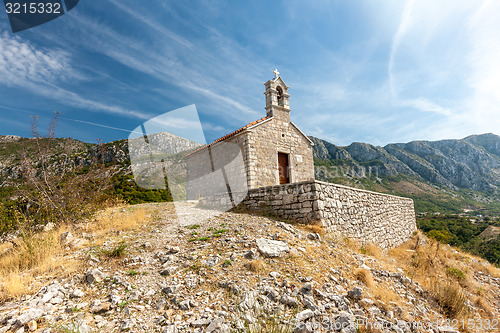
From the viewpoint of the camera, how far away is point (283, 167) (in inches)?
564

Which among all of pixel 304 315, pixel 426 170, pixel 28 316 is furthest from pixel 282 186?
pixel 426 170

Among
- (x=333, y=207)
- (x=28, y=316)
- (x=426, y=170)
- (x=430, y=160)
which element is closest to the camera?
(x=28, y=316)

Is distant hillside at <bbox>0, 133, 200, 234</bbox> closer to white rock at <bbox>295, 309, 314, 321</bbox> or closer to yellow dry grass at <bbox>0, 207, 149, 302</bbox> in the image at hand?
yellow dry grass at <bbox>0, 207, 149, 302</bbox>

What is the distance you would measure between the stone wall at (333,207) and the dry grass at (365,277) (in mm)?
2592

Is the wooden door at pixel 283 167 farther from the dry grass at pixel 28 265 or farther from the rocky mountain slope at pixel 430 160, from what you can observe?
the rocky mountain slope at pixel 430 160

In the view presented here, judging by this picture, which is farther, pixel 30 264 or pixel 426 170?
pixel 426 170

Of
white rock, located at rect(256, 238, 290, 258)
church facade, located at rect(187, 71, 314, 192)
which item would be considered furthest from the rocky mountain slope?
white rock, located at rect(256, 238, 290, 258)

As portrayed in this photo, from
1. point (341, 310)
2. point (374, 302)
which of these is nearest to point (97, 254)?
point (341, 310)

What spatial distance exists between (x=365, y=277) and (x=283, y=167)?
9.24 metres

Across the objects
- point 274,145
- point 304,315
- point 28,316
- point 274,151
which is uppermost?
point 274,145

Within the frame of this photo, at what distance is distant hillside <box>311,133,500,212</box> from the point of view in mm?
70125

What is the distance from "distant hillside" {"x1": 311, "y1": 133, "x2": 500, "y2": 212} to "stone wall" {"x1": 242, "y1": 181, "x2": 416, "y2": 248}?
167ft

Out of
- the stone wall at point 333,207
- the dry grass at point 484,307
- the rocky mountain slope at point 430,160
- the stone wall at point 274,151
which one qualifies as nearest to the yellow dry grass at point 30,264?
the stone wall at point 333,207

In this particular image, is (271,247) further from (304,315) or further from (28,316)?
(28,316)
